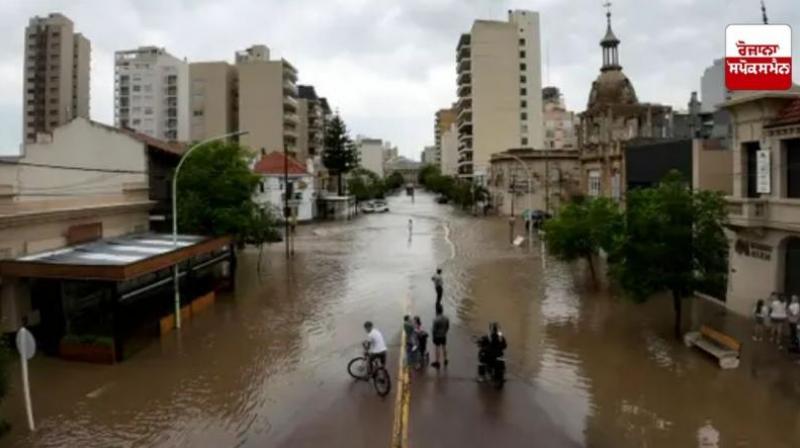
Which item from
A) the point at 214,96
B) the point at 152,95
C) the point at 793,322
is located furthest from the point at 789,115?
the point at 152,95

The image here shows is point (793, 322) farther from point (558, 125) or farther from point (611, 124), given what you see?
point (558, 125)

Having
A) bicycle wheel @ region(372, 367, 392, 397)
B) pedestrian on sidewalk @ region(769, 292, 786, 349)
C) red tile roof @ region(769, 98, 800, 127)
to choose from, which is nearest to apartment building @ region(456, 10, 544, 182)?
red tile roof @ region(769, 98, 800, 127)

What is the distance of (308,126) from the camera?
110m

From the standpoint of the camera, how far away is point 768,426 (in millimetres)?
12578

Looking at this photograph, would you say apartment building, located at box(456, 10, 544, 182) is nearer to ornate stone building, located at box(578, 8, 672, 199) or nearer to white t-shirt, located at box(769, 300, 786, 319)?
ornate stone building, located at box(578, 8, 672, 199)

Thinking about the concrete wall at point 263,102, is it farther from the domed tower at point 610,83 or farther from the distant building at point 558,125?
the distant building at point 558,125

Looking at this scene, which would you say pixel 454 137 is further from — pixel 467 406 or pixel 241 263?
pixel 467 406

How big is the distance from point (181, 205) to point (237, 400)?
16.4 meters

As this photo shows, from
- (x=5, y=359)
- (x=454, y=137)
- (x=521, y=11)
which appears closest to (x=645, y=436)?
(x=5, y=359)

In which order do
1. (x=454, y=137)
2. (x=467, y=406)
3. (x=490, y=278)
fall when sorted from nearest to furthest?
(x=467, y=406)
(x=490, y=278)
(x=454, y=137)

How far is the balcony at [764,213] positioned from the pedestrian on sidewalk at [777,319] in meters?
2.19

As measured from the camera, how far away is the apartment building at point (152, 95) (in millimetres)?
116938

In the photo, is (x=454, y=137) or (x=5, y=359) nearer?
(x=5, y=359)

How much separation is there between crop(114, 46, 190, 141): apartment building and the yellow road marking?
341 ft
